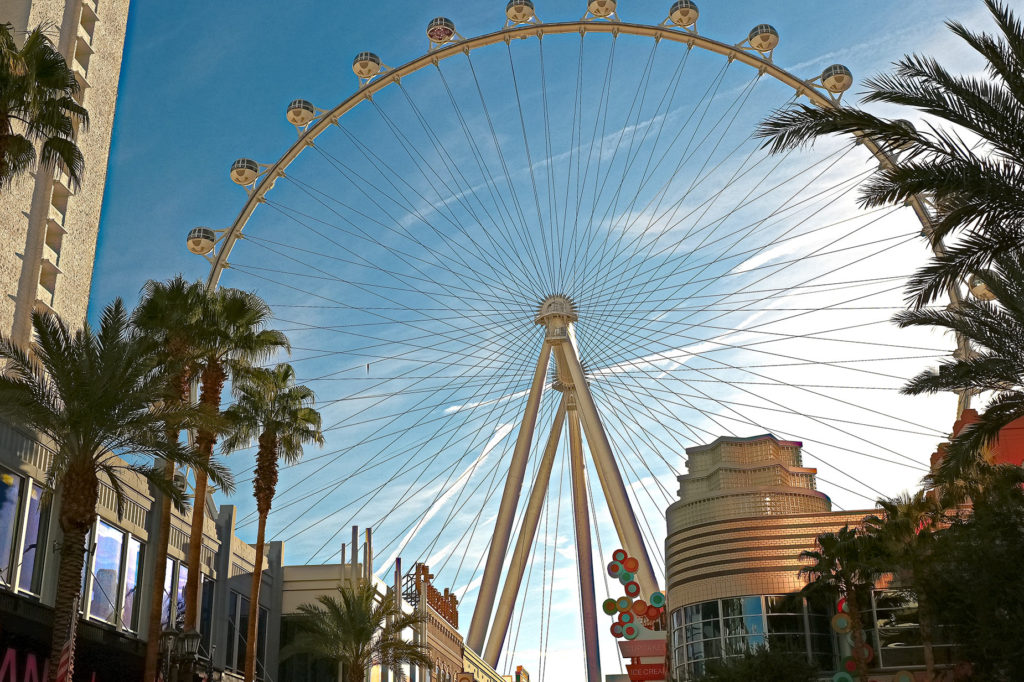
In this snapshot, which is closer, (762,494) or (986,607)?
(986,607)

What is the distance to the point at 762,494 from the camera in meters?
53.7

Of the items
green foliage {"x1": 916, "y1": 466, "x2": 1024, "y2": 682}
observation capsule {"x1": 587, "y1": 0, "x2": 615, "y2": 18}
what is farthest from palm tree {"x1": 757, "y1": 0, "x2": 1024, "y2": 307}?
observation capsule {"x1": 587, "y1": 0, "x2": 615, "y2": 18}

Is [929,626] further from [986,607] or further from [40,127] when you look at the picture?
[40,127]

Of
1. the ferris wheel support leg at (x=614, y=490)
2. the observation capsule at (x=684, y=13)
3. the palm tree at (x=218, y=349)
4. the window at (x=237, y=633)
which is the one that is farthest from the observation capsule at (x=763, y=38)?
the window at (x=237, y=633)

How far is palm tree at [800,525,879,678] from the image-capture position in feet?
143

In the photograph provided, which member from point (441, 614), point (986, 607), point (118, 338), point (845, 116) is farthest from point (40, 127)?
point (441, 614)

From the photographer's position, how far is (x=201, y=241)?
4872 cm

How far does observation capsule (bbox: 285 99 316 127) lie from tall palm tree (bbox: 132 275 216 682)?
Result: 52.4 ft

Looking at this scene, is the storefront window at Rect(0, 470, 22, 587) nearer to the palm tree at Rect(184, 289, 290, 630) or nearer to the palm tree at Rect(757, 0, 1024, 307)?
Result: the palm tree at Rect(184, 289, 290, 630)

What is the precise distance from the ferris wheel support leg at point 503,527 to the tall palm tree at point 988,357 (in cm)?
2634

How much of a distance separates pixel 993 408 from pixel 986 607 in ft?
32.9

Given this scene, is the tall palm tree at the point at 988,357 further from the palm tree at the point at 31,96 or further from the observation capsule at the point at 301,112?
the observation capsule at the point at 301,112

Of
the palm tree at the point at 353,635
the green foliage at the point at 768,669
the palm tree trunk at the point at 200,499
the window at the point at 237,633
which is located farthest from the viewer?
the green foliage at the point at 768,669

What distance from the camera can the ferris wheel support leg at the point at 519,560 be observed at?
50531 millimetres
